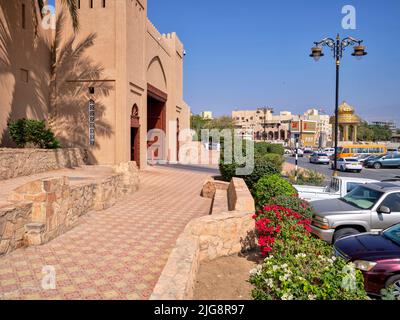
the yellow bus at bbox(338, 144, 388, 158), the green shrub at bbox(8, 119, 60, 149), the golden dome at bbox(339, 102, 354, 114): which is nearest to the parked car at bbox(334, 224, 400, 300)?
the green shrub at bbox(8, 119, 60, 149)

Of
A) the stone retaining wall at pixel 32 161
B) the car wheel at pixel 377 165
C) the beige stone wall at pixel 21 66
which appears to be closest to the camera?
the stone retaining wall at pixel 32 161

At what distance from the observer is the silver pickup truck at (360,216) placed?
26.7 feet

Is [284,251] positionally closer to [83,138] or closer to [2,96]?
[2,96]

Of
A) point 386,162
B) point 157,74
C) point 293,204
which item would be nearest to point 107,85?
point 157,74

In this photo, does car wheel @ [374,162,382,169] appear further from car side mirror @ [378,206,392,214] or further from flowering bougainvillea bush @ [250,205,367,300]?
flowering bougainvillea bush @ [250,205,367,300]

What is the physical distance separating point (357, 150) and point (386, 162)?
20.7 ft

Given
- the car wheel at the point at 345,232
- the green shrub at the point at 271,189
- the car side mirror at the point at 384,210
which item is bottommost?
the car wheel at the point at 345,232

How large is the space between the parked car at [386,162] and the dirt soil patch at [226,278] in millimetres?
34091

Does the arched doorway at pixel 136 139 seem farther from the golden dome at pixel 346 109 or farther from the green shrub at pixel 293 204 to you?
the golden dome at pixel 346 109

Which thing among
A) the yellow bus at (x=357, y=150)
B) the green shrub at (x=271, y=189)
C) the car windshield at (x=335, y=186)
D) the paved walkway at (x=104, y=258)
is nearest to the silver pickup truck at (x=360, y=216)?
the green shrub at (x=271, y=189)

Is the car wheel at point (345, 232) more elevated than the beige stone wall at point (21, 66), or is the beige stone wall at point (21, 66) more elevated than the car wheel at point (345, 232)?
the beige stone wall at point (21, 66)

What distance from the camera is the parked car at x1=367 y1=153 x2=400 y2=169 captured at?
3616 centimetres

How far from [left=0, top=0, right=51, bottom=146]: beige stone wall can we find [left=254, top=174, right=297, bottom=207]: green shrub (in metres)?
10.3

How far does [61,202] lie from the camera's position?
24.5ft
